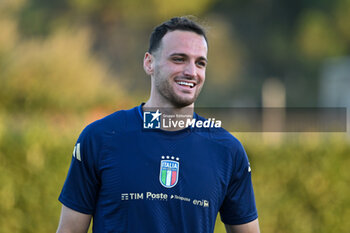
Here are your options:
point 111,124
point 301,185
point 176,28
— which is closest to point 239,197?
point 111,124

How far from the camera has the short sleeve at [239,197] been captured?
3686 mm

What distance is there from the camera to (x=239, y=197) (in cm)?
371

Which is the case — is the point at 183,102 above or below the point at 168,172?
above

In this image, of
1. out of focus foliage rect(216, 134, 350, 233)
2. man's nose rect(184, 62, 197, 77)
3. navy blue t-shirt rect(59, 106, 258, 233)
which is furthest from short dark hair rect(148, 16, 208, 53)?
out of focus foliage rect(216, 134, 350, 233)

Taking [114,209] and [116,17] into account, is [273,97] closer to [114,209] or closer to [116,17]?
[116,17]

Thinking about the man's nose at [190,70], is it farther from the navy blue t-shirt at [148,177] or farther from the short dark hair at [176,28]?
the navy blue t-shirt at [148,177]

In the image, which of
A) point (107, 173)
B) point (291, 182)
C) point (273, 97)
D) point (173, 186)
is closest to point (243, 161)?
point (173, 186)

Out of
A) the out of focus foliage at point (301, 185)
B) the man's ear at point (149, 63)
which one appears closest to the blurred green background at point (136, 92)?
the out of focus foliage at point (301, 185)

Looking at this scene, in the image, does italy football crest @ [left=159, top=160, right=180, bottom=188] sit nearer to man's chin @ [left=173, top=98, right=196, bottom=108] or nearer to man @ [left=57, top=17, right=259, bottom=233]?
man @ [left=57, top=17, right=259, bottom=233]

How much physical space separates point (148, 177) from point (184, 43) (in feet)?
3.18

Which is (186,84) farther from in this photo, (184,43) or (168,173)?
(168,173)

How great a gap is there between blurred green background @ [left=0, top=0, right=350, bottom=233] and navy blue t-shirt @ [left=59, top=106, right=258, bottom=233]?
1049 mm

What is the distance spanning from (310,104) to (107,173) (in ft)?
141

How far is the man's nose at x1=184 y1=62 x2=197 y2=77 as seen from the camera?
353 centimetres
